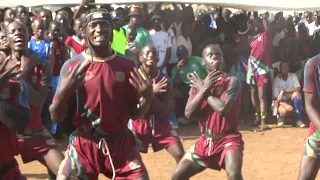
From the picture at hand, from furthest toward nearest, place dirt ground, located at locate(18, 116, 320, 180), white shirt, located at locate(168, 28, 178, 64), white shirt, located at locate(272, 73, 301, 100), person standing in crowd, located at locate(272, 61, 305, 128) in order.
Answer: white shirt, located at locate(272, 73, 301, 100)
person standing in crowd, located at locate(272, 61, 305, 128)
white shirt, located at locate(168, 28, 178, 64)
dirt ground, located at locate(18, 116, 320, 180)

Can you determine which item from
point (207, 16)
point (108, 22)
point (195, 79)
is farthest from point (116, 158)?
point (207, 16)

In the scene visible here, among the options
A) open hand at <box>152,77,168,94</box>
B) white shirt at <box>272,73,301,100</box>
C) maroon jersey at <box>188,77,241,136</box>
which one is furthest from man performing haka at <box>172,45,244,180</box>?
white shirt at <box>272,73,301,100</box>

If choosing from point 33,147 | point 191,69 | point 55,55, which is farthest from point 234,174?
point 191,69

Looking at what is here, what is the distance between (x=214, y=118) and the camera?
6.48 metres

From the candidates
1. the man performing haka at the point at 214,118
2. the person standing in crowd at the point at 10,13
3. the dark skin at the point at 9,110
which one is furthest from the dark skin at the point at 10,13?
the dark skin at the point at 9,110

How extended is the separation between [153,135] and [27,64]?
1.79 metres

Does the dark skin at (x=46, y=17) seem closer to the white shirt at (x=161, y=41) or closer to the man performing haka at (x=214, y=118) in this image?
the white shirt at (x=161, y=41)

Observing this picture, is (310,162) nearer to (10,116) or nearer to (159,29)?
(10,116)

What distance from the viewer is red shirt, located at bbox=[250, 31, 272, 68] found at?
12516mm

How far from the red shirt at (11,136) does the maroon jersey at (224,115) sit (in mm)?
2138

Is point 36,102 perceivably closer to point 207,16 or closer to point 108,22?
point 108,22

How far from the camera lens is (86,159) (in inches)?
208

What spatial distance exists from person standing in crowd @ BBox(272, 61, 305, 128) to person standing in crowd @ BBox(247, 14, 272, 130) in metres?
0.35

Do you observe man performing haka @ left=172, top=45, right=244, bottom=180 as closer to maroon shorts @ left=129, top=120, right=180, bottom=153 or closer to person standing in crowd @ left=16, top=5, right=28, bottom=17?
maroon shorts @ left=129, top=120, right=180, bottom=153
